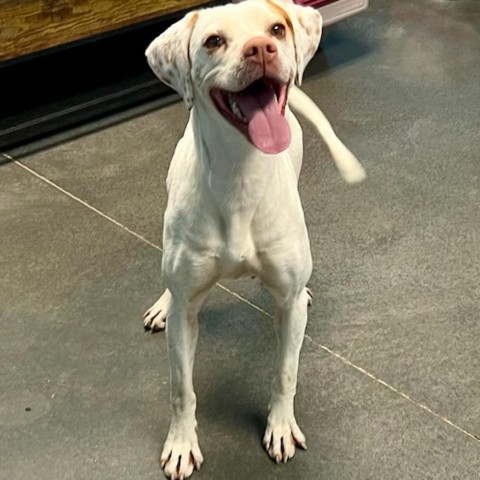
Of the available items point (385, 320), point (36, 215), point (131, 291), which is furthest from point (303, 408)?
point (36, 215)

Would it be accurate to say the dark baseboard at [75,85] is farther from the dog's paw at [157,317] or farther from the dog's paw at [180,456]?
the dog's paw at [180,456]

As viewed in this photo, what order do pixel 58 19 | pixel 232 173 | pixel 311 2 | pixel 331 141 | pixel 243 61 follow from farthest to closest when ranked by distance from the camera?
pixel 311 2
pixel 58 19
pixel 331 141
pixel 232 173
pixel 243 61

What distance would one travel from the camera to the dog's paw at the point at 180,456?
2.05 meters

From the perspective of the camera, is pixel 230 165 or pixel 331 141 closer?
pixel 230 165

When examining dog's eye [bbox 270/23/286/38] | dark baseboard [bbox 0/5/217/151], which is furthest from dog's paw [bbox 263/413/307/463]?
dark baseboard [bbox 0/5/217/151]

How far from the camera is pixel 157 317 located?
8.18ft

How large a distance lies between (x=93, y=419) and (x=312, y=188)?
1325mm

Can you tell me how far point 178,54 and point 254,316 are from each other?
1.06 metres

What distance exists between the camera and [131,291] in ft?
8.78

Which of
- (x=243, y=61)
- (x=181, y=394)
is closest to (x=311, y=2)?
(x=181, y=394)

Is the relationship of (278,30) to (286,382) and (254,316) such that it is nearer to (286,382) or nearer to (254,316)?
(286,382)

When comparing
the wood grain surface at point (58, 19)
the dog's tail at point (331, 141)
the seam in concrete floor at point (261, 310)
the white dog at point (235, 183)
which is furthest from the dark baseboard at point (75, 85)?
the white dog at point (235, 183)

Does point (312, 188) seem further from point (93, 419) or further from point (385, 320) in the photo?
point (93, 419)

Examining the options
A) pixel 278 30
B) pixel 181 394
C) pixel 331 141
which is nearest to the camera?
pixel 278 30
